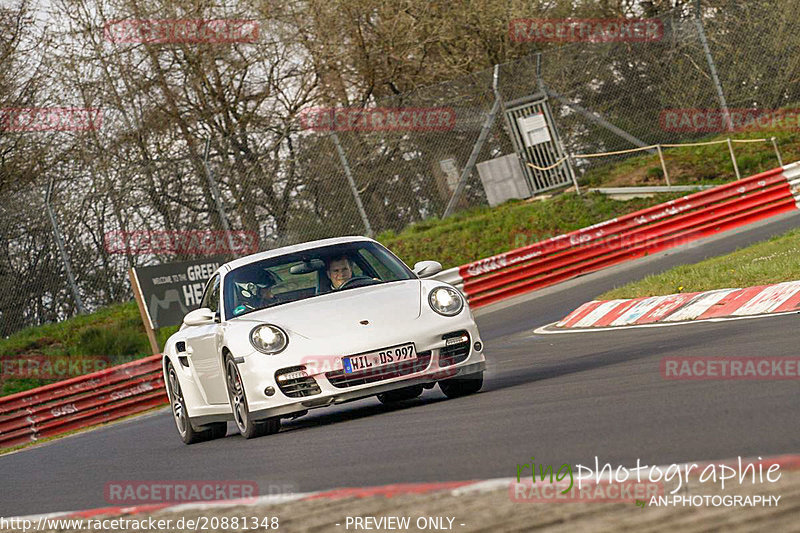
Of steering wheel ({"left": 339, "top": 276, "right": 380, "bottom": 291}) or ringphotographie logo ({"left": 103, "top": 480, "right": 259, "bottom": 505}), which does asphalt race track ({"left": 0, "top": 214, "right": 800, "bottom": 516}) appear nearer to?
ringphotographie logo ({"left": 103, "top": 480, "right": 259, "bottom": 505})

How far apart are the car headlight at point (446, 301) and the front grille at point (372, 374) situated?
438 millimetres

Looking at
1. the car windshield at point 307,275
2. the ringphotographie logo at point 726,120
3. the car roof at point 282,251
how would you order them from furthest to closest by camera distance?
the ringphotographie logo at point 726,120, the car roof at point 282,251, the car windshield at point 307,275

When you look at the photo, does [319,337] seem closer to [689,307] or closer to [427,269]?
[427,269]

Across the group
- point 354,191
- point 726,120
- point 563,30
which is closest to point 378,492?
point 354,191

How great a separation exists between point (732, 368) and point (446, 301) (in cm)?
230

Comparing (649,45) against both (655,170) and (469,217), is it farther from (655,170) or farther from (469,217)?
(469,217)

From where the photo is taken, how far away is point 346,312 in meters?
8.48

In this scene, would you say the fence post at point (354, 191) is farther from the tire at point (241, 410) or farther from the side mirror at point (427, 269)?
the tire at point (241, 410)

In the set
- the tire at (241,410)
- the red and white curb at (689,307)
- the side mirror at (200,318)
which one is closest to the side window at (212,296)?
the side mirror at (200,318)

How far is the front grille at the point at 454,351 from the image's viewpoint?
8.50 meters

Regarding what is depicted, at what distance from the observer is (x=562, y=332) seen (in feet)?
43.6

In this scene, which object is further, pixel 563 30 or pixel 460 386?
pixel 563 30

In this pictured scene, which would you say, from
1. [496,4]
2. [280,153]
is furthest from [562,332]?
[496,4]

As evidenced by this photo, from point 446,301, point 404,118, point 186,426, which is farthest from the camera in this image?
point 404,118
